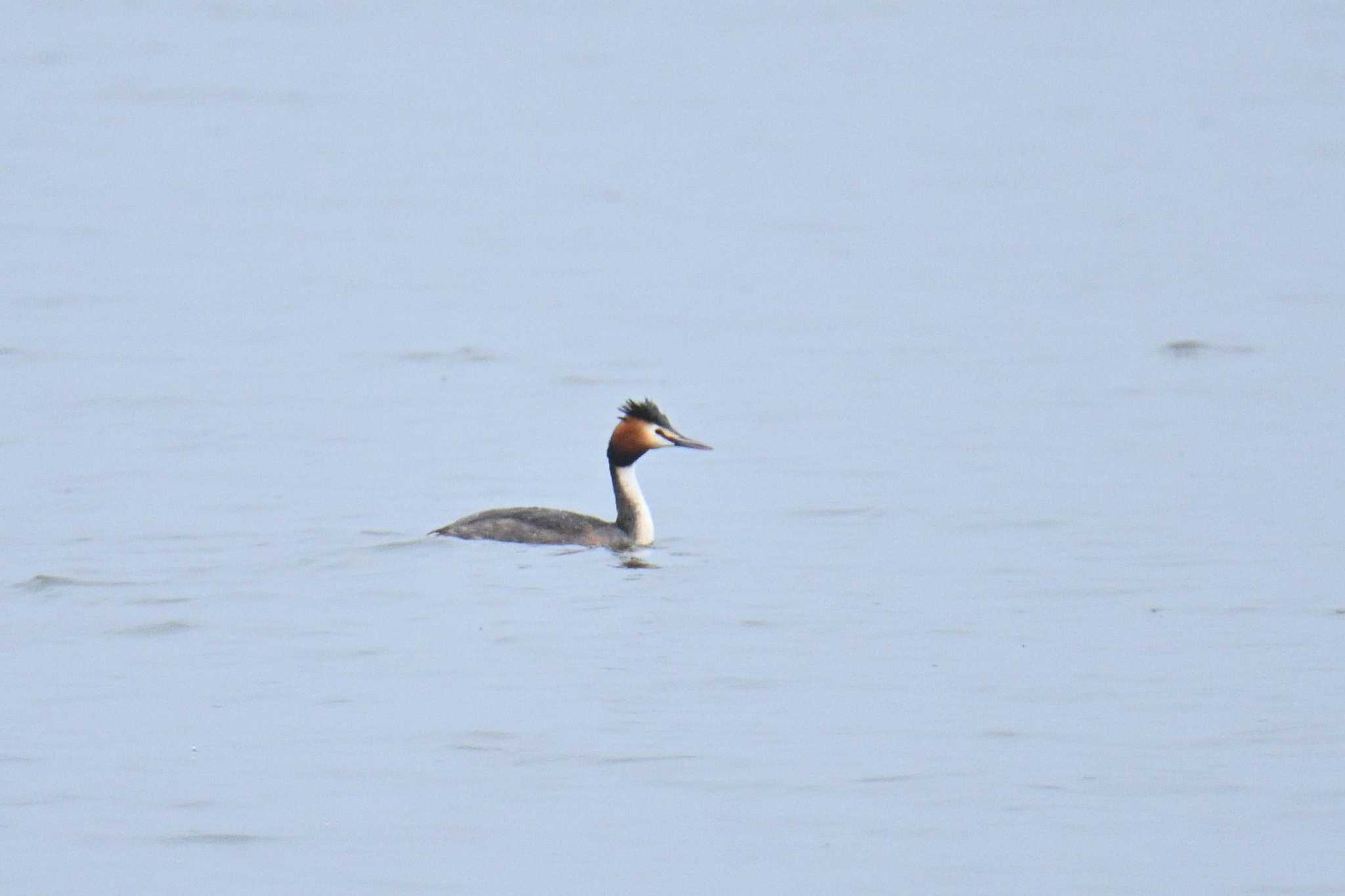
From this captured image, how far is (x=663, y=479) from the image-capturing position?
17031 mm

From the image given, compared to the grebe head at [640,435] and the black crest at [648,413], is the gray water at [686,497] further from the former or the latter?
the black crest at [648,413]

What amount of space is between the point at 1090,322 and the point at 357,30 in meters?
28.6

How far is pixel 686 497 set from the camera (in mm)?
16078

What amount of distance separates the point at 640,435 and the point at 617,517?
0.51 m

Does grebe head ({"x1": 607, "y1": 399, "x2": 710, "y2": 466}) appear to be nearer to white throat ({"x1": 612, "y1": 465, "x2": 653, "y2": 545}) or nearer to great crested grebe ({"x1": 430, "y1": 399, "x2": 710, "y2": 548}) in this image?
great crested grebe ({"x1": 430, "y1": 399, "x2": 710, "y2": 548})

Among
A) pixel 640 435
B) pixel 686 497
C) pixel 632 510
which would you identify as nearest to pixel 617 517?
pixel 632 510

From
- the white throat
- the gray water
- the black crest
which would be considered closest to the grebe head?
the black crest

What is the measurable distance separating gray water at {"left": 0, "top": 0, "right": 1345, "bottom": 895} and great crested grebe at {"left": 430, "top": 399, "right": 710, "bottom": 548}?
0.19m

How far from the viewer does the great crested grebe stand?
13961 millimetres

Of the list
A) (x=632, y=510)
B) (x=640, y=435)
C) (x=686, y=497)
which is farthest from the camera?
(x=686, y=497)

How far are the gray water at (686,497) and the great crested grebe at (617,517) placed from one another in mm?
188

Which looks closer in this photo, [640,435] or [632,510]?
[632,510]

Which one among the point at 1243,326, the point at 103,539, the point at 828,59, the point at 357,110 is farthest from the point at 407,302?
the point at 828,59

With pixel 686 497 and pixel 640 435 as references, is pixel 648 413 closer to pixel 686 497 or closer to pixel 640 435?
pixel 640 435
